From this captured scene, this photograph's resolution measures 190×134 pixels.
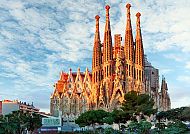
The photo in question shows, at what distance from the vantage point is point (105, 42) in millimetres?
90312

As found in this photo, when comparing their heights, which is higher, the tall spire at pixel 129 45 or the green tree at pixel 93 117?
the tall spire at pixel 129 45

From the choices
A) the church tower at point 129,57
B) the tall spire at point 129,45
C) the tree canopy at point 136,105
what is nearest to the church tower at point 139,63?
the church tower at point 129,57

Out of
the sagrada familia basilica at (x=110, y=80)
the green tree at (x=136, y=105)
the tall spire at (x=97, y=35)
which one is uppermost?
the tall spire at (x=97, y=35)

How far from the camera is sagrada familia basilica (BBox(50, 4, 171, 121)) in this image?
86.6m

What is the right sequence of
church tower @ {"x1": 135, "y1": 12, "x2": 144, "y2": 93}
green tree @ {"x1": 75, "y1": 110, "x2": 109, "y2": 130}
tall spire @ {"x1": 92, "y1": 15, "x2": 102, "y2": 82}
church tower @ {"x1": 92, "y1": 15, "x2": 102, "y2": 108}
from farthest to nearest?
tall spire @ {"x1": 92, "y1": 15, "x2": 102, "y2": 82}, church tower @ {"x1": 92, "y1": 15, "x2": 102, "y2": 108}, church tower @ {"x1": 135, "y1": 12, "x2": 144, "y2": 93}, green tree @ {"x1": 75, "y1": 110, "x2": 109, "y2": 130}

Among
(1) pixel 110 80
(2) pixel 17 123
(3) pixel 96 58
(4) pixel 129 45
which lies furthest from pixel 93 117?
(3) pixel 96 58

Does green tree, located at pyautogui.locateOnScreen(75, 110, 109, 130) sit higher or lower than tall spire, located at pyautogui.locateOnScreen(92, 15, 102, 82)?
lower

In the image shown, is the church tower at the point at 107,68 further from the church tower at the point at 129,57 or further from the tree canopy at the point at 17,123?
the tree canopy at the point at 17,123

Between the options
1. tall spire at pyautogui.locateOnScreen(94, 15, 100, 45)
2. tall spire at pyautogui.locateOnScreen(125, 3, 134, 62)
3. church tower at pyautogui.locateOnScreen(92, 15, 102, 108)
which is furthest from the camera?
tall spire at pyautogui.locateOnScreen(94, 15, 100, 45)

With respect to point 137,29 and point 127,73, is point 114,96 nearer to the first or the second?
point 127,73

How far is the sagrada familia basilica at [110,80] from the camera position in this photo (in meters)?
86.6

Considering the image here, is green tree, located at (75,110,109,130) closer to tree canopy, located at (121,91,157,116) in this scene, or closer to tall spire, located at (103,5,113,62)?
tree canopy, located at (121,91,157,116)

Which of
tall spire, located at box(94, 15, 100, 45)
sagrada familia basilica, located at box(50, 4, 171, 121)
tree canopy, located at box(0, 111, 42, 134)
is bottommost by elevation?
tree canopy, located at box(0, 111, 42, 134)

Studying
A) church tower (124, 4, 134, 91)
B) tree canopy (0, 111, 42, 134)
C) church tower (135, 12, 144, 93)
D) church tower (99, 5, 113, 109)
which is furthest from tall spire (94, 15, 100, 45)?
tree canopy (0, 111, 42, 134)
